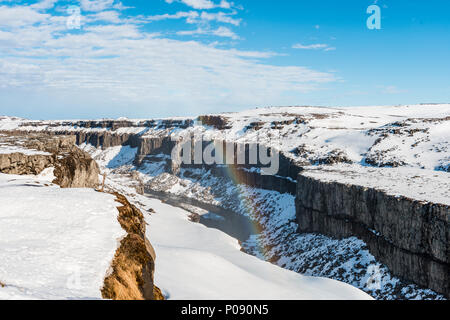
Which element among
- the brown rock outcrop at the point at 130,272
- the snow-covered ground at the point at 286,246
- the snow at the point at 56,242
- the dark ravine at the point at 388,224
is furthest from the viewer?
the snow-covered ground at the point at 286,246

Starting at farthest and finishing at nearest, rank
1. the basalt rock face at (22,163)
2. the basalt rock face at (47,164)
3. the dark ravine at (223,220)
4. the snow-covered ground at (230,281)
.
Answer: the dark ravine at (223,220) → the basalt rock face at (47,164) → the basalt rock face at (22,163) → the snow-covered ground at (230,281)

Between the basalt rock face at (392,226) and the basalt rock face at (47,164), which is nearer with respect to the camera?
the basalt rock face at (47,164)

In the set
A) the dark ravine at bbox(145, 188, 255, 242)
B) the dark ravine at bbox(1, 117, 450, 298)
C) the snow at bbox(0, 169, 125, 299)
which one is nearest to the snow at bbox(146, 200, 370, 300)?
the snow at bbox(0, 169, 125, 299)

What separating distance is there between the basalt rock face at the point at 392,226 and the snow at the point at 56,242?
36594mm

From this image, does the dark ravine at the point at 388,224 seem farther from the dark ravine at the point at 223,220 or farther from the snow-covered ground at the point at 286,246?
the dark ravine at the point at 223,220

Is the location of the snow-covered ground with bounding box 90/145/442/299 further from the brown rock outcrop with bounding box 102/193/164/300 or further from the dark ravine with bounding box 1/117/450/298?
the brown rock outcrop with bounding box 102/193/164/300

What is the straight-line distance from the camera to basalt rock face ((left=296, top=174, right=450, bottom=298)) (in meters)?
37.0

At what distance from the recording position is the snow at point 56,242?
10211 mm

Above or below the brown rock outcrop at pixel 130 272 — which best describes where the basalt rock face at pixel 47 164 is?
above

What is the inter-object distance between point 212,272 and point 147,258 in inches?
443

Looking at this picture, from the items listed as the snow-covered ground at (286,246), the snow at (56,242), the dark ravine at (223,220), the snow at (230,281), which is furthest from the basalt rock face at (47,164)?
the dark ravine at (223,220)

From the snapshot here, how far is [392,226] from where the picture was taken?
4478cm
